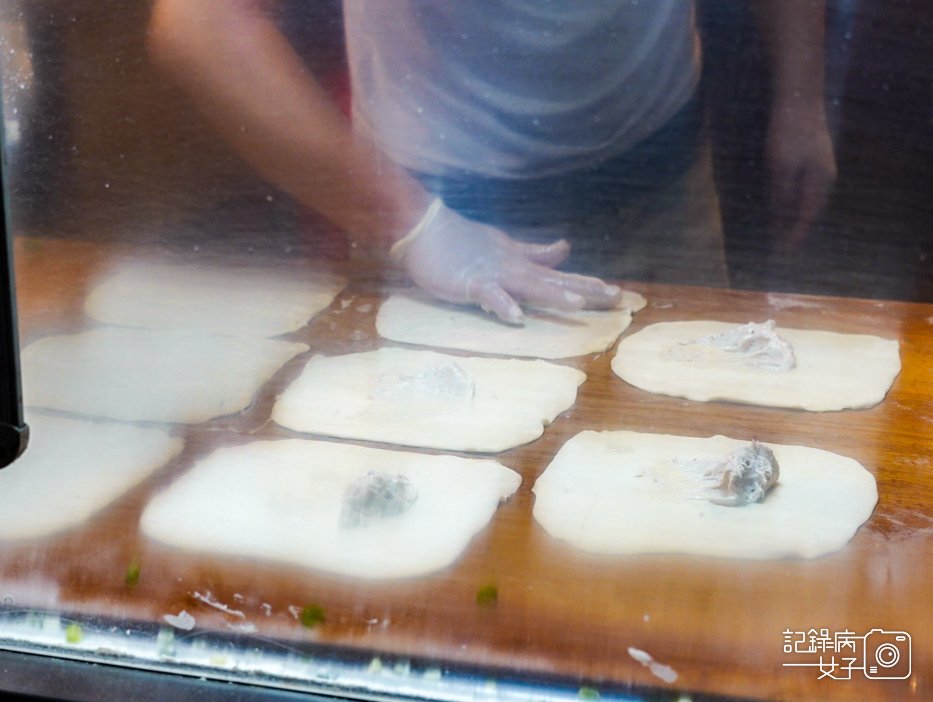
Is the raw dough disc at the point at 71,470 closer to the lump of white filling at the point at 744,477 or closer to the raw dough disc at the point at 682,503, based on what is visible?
the raw dough disc at the point at 682,503

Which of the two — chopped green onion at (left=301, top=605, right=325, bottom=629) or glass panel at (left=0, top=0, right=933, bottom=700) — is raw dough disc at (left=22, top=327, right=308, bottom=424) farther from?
chopped green onion at (left=301, top=605, right=325, bottom=629)

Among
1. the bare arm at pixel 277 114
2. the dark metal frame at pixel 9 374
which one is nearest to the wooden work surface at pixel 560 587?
the bare arm at pixel 277 114

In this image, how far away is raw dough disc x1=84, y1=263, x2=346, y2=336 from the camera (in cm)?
96

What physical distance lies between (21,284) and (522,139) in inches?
21.0

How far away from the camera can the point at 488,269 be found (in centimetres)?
107

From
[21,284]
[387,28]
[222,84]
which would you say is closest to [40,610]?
[21,284]

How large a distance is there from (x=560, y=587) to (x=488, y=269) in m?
0.45

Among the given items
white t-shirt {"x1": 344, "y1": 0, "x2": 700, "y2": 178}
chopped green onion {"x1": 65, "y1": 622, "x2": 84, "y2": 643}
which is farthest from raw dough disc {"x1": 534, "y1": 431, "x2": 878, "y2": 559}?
chopped green onion {"x1": 65, "y1": 622, "x2": 84, "y2": 643}

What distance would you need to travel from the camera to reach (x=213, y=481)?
901 millimetres

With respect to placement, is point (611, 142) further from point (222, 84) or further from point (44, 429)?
point (44, 429)

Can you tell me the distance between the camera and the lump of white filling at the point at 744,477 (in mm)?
841

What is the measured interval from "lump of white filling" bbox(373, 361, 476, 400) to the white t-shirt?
0.27 meters

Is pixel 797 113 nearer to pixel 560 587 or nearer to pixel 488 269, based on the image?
pixel 488 269

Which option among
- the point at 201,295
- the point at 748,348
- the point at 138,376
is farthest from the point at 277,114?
the point at 748,348
